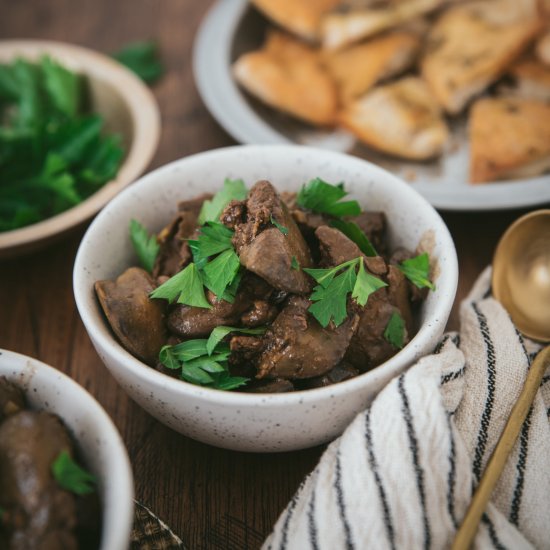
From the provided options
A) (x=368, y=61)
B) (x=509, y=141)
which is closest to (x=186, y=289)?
(x=509, y=141)

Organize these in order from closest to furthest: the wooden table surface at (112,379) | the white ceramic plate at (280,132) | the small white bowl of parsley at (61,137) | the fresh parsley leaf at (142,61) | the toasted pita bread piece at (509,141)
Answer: the wooden table surface at (112,379) < the small white bowl of parsley at (61,137) < the white ceramic plate at (280,132) < the toasted pita bread piece at (509,141) < the fresh parsley leaf at (142,61)

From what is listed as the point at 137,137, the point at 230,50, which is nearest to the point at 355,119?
the point at 230,50

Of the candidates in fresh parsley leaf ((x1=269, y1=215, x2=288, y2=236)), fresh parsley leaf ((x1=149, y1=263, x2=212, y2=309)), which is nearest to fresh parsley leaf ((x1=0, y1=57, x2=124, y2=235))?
fresh parsley leaf ((x1=149, y1=263, x2=212, y2=309))

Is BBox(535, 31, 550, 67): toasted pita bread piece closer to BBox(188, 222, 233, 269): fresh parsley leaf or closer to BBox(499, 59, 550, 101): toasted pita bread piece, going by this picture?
BBox(499, 59, 550, 101): toasted pita bread piece

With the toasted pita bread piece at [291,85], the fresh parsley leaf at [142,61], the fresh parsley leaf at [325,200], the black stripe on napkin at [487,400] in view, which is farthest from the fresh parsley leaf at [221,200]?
the fresh parsley leaf at [142,61]

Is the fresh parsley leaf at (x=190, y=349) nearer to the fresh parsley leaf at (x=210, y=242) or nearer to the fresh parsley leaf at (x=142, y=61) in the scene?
the fresh parsley leaf at (x=210, y=242)

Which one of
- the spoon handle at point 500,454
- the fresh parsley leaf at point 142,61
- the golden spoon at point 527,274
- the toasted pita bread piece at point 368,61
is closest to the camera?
the spoon handle at point 500,454
